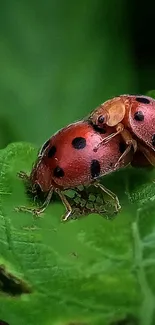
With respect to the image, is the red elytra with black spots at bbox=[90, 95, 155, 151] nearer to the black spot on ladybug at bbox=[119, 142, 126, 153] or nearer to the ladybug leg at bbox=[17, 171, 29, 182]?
the black spot on ladybug at bbox=[119, 142, 126, 153]

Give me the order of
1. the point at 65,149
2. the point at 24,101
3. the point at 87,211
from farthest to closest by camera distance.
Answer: the point at 24,101
the point at 65,149
the point at 87,211

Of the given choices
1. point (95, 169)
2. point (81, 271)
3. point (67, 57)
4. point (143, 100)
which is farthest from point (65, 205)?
point (67, 57)

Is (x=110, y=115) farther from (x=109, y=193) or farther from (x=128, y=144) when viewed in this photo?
(x=109, y=193)

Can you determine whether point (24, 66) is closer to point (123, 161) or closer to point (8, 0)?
point (8, 0)

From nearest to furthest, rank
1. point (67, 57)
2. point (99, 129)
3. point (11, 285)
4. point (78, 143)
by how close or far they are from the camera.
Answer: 1. point (11, 285)
2. point (78, 143)
3. point (99, 129)
4. point (67, 57)

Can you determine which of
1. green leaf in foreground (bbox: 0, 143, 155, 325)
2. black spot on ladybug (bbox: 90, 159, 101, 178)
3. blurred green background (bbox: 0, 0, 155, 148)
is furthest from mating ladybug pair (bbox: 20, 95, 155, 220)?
blurred green background (bbox: 0, 0, 155, 148)

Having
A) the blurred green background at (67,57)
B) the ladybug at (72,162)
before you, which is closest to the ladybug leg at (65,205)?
the ladybug at (72,162)

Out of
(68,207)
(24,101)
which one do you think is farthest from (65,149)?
(24,101)
